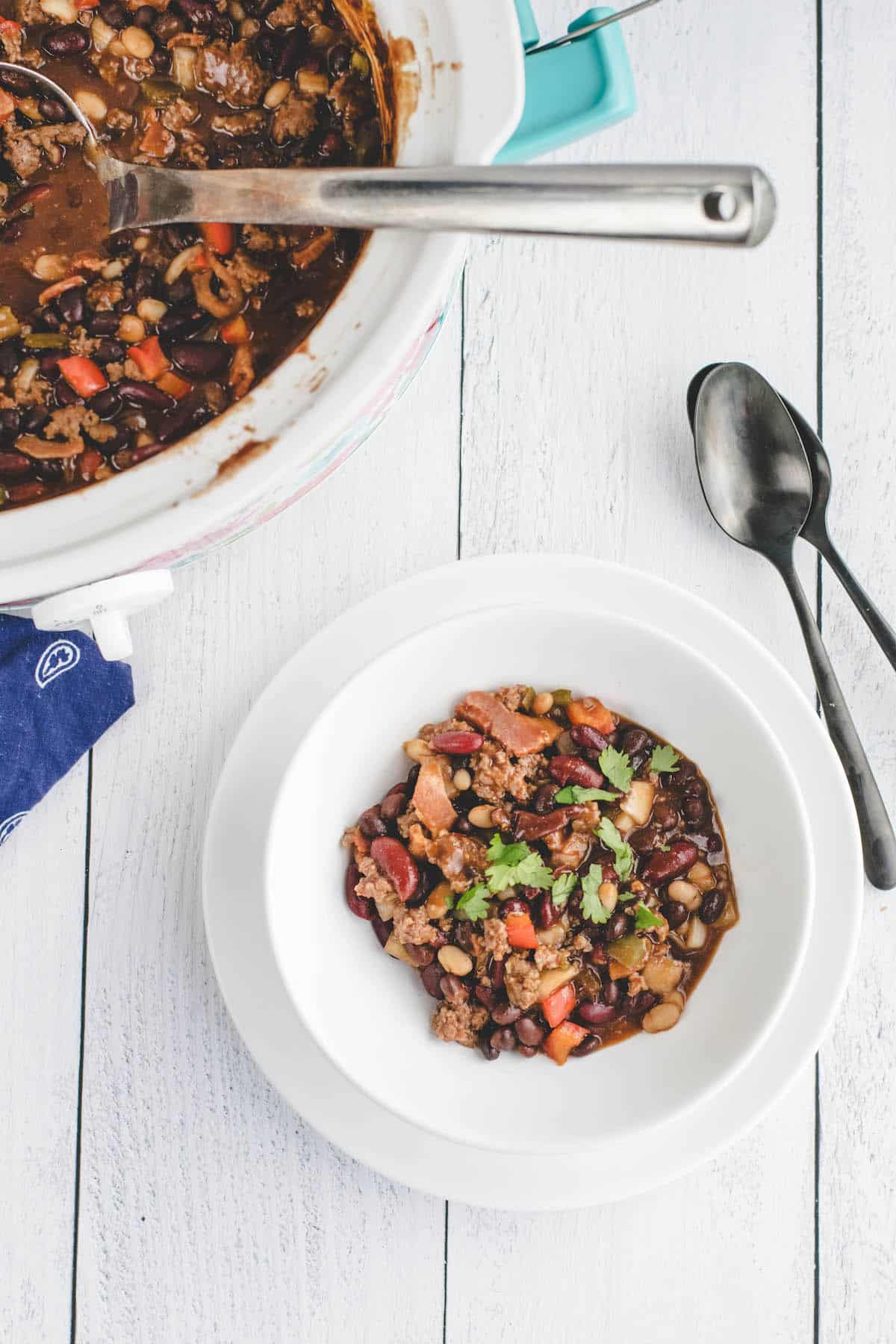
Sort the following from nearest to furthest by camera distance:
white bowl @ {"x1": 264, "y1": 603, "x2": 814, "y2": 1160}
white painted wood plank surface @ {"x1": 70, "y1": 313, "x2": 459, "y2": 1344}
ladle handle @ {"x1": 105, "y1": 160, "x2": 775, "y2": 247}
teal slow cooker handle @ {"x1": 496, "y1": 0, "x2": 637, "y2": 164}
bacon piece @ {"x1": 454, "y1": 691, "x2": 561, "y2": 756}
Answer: ladle handle @ {"x1": 105, "y1": 160, "x2": 775, "y2": 247} → teal slow cooker handle @ {"x1": 496, "y1": 0, "x2": 637, "y2": 164} → white bowl @ {"x1": 264, "y1": 603, "x2": 814, "y2": 1160} → bacon piece @ {"x1": 454, "y1": 691, "x2": 561, "y2": 756} → white painted wood plank surface @ {"x1": 70, "y1": 313, "x2": 459, "y2": 1344}

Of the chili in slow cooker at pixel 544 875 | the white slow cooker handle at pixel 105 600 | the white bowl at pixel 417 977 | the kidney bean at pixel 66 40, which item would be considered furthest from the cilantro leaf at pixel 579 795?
the kidney bean at pixel 66 40

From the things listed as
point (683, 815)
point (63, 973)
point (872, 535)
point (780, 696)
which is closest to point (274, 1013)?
point (63, 973)

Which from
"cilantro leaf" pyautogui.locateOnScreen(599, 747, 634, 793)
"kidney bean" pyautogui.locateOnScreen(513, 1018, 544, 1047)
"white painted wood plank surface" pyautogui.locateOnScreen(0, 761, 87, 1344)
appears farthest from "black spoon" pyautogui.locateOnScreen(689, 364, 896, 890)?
"white painted wood plank surface" pyautogui.locateOnScreen(0, 761, 87, 1344)

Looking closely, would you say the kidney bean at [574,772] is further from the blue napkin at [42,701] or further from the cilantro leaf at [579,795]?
the blue napkin at [42,701]

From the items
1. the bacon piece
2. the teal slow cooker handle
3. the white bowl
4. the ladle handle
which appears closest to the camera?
the ladle handle

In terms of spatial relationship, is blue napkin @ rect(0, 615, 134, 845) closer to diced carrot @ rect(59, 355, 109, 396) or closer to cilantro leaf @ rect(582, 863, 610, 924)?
diced carrot @ rect(59, 355, 109, 396)

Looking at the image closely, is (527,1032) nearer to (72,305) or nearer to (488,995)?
(488,995)
